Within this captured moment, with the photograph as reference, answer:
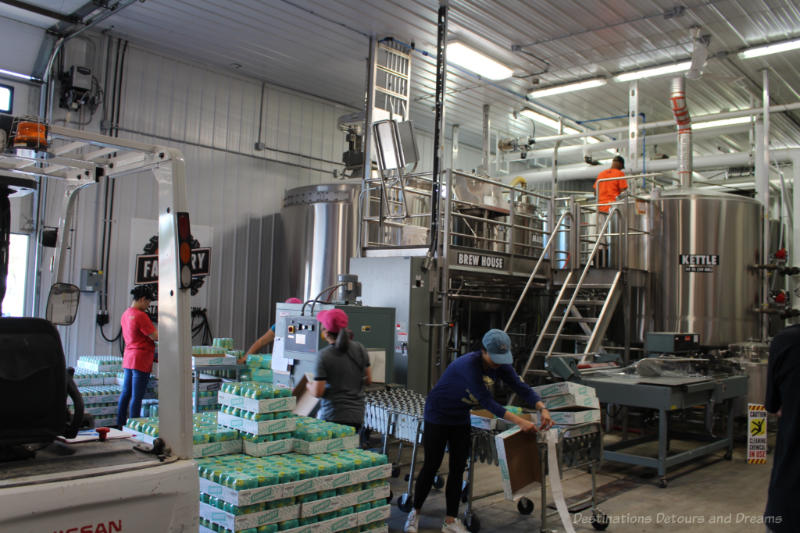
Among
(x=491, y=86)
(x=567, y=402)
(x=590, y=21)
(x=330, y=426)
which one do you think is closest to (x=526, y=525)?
(x=567, y=402)

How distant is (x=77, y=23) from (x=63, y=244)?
767 centimetres

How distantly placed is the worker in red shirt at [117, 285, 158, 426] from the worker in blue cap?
12.9 feet

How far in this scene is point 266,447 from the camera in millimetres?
4703

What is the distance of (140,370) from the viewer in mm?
7691

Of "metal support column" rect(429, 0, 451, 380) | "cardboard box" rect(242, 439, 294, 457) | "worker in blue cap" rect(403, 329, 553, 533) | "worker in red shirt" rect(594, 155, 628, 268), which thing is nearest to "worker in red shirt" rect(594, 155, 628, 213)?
"worker in red shirt" rect(594, 155, 628, 268)

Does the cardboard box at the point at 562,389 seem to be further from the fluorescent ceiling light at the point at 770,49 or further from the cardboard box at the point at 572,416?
the fluorescent ceiling light at the point at 770,49

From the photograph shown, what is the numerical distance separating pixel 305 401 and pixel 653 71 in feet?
31.3

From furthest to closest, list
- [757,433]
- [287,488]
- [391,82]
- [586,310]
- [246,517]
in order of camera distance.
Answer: [391,82], [586,310], [757,433], [287,488], [246,517]

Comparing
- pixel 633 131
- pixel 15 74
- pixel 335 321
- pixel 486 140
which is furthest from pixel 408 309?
pixel 486 140

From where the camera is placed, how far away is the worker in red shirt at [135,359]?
7.68m

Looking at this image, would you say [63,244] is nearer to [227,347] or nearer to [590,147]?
[227,347]

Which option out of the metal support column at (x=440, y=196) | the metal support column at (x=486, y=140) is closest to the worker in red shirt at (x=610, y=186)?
the metal support column at (x=486, y=140)

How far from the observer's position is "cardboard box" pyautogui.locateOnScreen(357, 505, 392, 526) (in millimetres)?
4629

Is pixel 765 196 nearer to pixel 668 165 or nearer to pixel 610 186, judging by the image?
pixel 610 186
